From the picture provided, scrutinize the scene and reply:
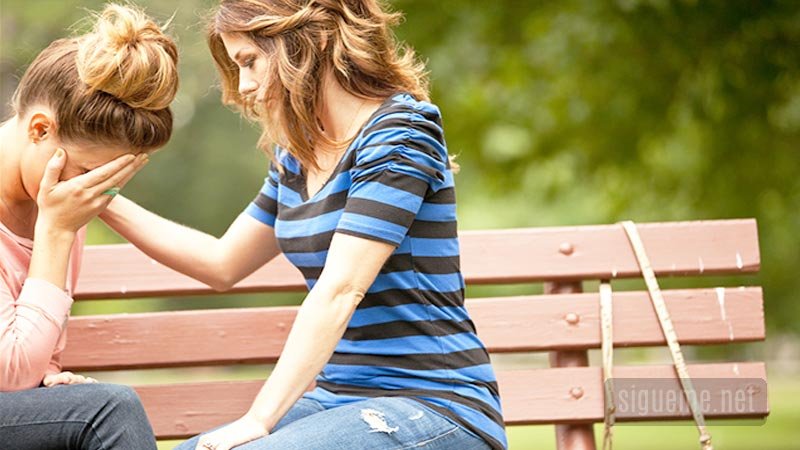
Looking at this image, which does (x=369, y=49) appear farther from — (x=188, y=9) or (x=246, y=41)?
(x=188, y=9)

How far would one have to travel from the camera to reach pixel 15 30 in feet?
38.7

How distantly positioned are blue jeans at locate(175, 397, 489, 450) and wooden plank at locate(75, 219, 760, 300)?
81cm

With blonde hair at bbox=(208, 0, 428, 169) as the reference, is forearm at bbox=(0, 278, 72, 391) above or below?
below

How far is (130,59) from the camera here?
110 inches

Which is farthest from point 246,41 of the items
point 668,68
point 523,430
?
point 523,430

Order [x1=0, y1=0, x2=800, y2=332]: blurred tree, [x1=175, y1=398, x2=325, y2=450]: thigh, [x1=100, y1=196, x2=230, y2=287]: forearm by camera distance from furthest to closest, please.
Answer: [x1=0, y1=0, x2=800, y2=332]: blurred tree < [x1=100, y1=196, x2=230, y2=287]: forearm < [x1=175, y1=398, x2=325, y2=450]: thigh

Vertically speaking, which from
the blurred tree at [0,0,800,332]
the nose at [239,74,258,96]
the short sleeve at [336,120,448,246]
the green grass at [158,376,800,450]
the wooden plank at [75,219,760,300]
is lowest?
the green grass at [158,376,800,450]

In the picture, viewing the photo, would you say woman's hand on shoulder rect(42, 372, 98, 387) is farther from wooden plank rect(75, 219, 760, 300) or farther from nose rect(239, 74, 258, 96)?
nose rect(239, 74, 258, 96)

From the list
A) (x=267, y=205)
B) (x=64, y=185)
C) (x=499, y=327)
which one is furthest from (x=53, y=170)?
(x=499, y=327)

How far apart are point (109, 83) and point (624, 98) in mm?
5244

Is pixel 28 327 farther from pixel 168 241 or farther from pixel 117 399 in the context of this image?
pixel 168 241

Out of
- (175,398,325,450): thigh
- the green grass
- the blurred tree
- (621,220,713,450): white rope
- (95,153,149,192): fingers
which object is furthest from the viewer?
the green grass

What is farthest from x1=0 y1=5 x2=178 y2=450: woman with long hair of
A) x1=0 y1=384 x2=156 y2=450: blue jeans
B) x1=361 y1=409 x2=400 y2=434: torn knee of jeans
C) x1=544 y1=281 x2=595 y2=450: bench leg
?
x1=544 y1=281 x2=595 y2=450: bench leg

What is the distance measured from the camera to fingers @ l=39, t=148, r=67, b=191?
2764 millimetres
